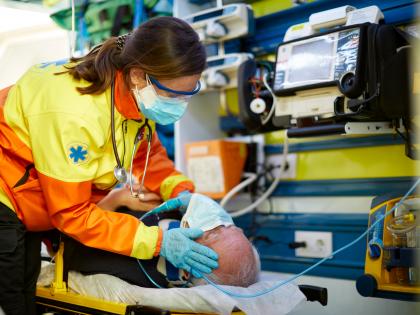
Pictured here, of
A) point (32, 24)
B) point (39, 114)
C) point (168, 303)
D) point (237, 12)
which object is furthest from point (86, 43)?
point (168, 303)

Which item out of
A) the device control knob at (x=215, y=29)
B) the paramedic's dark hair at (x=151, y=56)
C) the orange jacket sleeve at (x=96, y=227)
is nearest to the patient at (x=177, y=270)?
the orange jacket sleeve at (x=96, y=227)

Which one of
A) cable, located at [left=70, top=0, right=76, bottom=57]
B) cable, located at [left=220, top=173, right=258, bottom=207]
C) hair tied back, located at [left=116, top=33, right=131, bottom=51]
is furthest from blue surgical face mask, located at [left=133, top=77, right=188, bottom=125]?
cable, located at [left=70, top=0, right=76, bottom=57]

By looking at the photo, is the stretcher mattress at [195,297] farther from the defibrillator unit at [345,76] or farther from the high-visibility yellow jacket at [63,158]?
the defibrillator unit at [345,76]

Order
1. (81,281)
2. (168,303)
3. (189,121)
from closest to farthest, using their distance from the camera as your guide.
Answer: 1. (168,303)
2. (81,281)
3. (189,121)

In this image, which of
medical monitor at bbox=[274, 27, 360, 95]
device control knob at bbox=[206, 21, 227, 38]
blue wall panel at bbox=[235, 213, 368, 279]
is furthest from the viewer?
device control knob at bbox=[206, 21, 227, 38]

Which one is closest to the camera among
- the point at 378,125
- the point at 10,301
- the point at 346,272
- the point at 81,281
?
the point at 10,301

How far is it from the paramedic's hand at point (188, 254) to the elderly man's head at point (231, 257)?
0.11ft

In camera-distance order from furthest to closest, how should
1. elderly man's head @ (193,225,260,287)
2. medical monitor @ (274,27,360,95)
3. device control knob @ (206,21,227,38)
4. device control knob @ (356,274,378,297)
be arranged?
device control knob @ (206,21,227,38), medical monitor @ (274,27,360,95), device control knob @ (356,274,378,297), elderly man's head @ (193,225,260,287)

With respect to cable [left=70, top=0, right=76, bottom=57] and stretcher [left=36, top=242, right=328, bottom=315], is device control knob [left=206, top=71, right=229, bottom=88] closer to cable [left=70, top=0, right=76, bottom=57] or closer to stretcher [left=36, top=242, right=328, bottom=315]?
cable [left=70, top=0, right=76, bottom=57]

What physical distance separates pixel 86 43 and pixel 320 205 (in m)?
1.71

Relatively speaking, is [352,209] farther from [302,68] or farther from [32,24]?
[32,24]

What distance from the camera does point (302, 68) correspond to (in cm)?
191

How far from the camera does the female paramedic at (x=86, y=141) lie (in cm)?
147

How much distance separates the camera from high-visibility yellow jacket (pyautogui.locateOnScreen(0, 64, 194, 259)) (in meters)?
1.46
